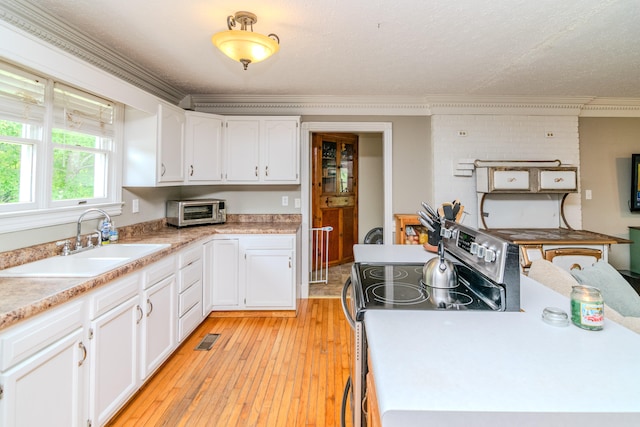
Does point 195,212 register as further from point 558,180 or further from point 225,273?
point 558,180

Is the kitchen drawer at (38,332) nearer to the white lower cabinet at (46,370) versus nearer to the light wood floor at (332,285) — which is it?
the white lower cabinet at (46,370)

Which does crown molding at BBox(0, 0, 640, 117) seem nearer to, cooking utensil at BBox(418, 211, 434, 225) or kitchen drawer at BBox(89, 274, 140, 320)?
kitchen drawer at BBox(89, 274, 140, 320)

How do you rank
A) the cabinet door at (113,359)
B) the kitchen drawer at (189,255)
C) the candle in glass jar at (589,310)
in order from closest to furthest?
1. the candle in glass jar at (589,310)
2. the cabinet door at (113,359)
3. the kitchen drawer at (189,255)

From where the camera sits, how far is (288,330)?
303cm

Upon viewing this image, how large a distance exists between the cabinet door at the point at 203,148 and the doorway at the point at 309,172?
97cm

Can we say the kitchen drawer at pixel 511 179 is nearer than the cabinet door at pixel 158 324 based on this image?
No

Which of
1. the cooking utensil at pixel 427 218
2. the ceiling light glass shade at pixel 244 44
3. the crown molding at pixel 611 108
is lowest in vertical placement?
the cooking utensil at pixel 427 218

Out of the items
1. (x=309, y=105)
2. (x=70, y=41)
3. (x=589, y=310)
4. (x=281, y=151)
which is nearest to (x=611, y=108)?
(x=309, y=105)

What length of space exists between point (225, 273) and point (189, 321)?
0.62 m

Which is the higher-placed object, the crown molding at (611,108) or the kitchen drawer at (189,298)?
the crown molding at (611,108)

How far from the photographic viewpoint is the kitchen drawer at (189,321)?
2578mm

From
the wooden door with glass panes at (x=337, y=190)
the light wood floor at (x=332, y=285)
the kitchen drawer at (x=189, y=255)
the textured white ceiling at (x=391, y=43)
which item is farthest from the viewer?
the wooden door with glass panes at (x=337, y=190)

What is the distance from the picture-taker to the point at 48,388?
1.30 meters

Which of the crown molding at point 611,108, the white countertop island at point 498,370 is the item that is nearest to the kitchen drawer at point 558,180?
the crown molding at point 611,108
